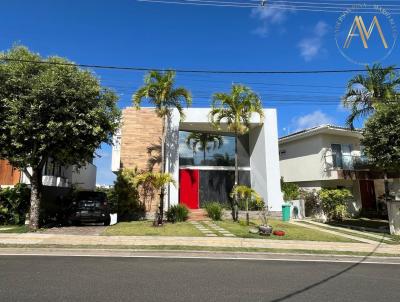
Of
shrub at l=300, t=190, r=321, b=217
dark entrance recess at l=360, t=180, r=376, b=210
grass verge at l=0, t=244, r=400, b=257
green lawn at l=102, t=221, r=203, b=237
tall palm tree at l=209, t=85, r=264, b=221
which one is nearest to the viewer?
grass verge at l=0, t=244, r=400, b=257

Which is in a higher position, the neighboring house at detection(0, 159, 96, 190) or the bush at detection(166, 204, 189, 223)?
the neighboring house at detection(0, 159, 96, 190)

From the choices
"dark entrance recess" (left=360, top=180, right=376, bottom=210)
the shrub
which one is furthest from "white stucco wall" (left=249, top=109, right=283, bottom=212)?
"dark entrance recess" (left=360, top=180, right=376, bottom=210)

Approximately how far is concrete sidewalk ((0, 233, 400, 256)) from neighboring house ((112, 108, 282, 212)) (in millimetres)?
7665

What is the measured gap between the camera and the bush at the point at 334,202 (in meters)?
22.8

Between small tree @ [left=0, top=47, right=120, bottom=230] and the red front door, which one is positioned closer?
small tree @ [left=0, top=47, right=120, bottom=230]

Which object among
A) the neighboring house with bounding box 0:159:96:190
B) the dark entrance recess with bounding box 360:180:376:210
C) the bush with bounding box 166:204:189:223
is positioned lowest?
the bush with bounding box 166:204:189:223

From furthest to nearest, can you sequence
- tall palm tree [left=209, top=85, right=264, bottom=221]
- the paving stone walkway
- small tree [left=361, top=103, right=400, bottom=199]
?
1. tall palm tree [left=209, top=85, right=264, bottom=221]
2. small tree [left=361, top=103, right=400, bottom=199]
3. the paving stone walkway

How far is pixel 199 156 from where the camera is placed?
930 inches

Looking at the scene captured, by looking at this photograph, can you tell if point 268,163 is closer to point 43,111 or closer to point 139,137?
point 139,137

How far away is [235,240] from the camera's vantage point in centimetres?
1345

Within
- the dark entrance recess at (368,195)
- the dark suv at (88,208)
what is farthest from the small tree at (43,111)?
the dark entrance recess at (368,195)

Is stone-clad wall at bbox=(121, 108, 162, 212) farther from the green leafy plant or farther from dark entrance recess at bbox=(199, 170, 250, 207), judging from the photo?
the green leafy plant

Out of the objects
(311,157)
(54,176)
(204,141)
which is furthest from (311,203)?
(54,176)

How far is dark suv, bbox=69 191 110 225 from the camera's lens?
17.0 m
